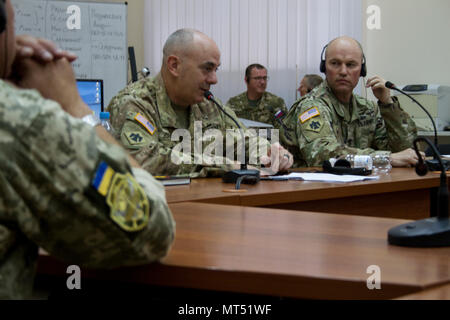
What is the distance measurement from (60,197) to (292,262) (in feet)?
1.17

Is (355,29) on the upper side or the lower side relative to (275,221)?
upper

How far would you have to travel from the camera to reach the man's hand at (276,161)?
2146 millimetres

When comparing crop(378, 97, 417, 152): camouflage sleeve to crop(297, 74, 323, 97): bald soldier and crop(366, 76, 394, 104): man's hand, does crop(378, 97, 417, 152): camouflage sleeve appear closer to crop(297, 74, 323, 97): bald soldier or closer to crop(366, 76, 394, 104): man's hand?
crop(366, 76, 394, 104): man's hand

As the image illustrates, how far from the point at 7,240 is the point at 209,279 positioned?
0.28 metres

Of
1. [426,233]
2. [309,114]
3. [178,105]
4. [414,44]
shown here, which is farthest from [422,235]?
[414,44]

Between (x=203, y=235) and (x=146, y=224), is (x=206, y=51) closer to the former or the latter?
(x=203, y=235)


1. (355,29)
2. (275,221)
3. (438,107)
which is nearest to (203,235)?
(275,221)

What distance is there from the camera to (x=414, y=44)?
5277mm

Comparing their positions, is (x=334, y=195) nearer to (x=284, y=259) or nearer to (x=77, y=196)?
(x=284, y=259)

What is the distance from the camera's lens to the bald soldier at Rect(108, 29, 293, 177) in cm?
220

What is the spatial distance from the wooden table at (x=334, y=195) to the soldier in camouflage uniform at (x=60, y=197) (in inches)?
27.2

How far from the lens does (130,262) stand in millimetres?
734

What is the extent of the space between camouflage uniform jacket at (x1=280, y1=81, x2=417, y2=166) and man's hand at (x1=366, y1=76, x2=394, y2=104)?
35 millimetres
